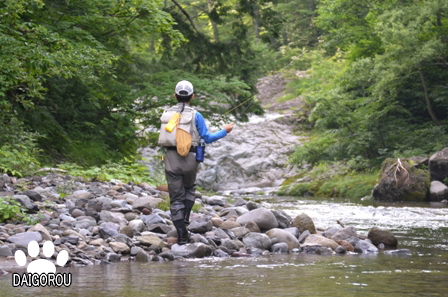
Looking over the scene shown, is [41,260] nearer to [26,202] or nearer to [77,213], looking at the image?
[26,202]

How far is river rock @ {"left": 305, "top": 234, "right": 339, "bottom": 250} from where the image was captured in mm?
6794

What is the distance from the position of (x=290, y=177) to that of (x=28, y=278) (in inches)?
840

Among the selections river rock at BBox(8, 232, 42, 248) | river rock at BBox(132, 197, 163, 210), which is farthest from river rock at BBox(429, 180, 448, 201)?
river rock at BBox(8, 232, 42, 248)

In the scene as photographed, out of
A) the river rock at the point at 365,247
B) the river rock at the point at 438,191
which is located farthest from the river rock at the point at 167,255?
the river rock at the point at 438,191

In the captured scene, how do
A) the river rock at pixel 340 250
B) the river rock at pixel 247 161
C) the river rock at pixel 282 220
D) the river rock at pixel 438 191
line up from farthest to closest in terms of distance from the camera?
the river rock at pixel 247 161
the river rock at pixel 438 191
the river rock at pixel 282 220
the river rock at pixel 340 250

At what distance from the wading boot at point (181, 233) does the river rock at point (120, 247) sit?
58 centimetres

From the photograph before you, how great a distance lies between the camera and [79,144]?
13727 millimetres

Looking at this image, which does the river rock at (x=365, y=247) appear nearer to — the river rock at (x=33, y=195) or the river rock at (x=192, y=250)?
the river rock at (x=192, y=250)

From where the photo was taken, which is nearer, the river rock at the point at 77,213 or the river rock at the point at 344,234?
the river rock at the point at 77,213

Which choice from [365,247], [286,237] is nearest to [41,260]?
[286,237]

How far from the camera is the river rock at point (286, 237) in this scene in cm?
684

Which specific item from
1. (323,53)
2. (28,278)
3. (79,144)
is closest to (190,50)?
(79,144)
